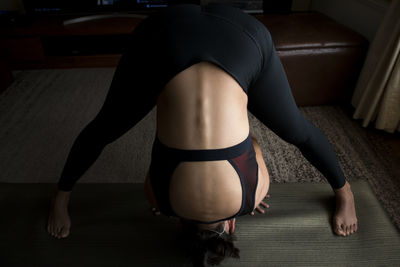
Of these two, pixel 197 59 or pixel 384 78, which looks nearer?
pixel 197 59

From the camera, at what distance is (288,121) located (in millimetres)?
774

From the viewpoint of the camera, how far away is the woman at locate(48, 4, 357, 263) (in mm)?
588

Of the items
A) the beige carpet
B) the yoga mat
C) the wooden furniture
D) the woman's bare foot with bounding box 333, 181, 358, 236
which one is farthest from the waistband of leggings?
the wooden furniture

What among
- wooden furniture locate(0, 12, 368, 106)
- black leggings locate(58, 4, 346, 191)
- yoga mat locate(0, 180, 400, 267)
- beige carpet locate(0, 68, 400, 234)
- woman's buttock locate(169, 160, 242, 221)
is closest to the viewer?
black leggings locate(58, 4, 346, 191)

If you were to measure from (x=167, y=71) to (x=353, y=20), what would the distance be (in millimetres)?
2030

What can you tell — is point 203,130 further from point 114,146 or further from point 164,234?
point 114,146

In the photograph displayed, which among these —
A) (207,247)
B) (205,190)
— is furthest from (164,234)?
(205,190)

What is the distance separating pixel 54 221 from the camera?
3.41 ft

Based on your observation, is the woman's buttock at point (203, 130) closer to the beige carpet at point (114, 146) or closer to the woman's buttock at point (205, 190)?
the woman's buttock at point (205, 190)

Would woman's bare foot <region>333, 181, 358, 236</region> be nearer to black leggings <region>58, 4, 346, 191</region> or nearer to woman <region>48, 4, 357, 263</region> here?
woman <region>48, 4, 357, 263</region>

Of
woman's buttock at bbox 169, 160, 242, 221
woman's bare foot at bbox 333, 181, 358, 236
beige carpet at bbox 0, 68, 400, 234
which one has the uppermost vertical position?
woman's buttock at bbox 169, 160, 242, 221

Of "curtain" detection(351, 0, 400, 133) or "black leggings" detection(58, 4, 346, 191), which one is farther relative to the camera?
"curtain" detection(351, 0, 400, 133)

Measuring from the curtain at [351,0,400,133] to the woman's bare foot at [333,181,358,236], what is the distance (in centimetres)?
86

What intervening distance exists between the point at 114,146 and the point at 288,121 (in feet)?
3.99
